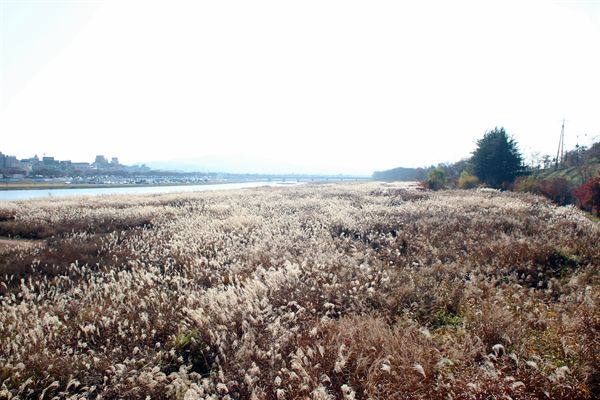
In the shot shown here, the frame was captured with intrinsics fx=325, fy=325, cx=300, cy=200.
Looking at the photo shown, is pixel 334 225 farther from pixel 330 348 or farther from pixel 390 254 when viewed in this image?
pixel 330 348

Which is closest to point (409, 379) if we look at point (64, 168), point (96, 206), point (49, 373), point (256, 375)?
point (256, 375)

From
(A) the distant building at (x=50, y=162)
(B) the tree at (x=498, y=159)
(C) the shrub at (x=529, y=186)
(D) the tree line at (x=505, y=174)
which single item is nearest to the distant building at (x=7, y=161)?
(A) the distant building at (x=50, y=162)

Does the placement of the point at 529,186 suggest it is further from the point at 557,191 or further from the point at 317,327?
the point at 317,327

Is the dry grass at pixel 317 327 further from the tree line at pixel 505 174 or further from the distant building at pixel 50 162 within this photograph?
the distant building at pixel 50 162

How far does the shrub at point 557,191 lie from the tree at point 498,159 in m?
5.57

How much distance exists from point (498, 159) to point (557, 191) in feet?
27.7

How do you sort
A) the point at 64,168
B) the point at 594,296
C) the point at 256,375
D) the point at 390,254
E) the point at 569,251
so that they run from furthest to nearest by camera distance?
the point at 64,168 < the point at 390,254 < the point at 569,251 < the point at 594,296 < the point at 256,375

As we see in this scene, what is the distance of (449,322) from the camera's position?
589cm

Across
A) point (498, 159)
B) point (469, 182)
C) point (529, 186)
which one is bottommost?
point (529, 186)

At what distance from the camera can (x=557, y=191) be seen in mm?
36031


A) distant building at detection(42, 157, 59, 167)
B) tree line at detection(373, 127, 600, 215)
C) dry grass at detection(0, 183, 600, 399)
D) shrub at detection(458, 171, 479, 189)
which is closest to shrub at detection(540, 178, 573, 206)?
tree line at detection(373, 127, 600, 215)

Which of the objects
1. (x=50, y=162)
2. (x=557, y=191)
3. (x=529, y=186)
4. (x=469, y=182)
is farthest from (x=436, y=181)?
(x=50, y=162)

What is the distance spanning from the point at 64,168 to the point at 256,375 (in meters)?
184

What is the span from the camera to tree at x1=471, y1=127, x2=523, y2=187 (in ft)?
138
